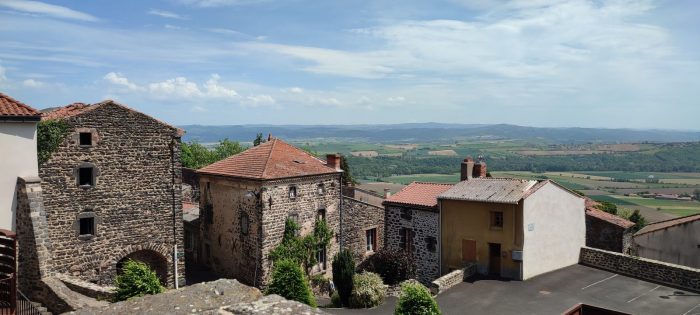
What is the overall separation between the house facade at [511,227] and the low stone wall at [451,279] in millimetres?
893

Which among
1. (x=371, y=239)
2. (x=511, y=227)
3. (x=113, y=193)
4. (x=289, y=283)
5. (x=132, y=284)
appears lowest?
(x=371, y=239)

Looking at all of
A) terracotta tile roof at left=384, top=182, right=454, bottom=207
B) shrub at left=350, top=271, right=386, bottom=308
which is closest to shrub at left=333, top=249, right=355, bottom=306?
shrub at left=350, top=271, right=386, bottom=308

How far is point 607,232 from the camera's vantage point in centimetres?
3309

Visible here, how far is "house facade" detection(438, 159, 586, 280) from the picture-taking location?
1050 inches

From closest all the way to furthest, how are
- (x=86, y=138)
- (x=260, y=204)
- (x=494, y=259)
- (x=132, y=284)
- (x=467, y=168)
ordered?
1. (x=132, y=284)
2. (x=86, y=138)
3. (x=494, y=259)
4. (x=260, y=204)
5. (x=467, y=168)

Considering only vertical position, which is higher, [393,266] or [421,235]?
[421,235]

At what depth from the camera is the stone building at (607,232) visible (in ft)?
107

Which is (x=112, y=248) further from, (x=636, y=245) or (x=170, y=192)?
(x=636, y=245)

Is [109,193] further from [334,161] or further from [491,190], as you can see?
[491,190]

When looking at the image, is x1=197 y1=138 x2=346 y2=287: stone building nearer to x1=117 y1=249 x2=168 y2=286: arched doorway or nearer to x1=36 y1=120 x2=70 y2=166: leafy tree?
x1=117 y1=249 x2=168 y2=286: arched doorway

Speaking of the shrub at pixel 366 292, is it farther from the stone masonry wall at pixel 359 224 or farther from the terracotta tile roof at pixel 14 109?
the terracotta tile roof at pixel 14 109

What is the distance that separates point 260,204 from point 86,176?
29.0 ft

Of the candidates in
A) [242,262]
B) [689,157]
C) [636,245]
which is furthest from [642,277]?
[689,157]

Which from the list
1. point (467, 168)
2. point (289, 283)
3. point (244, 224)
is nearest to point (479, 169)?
point (467, 168)
